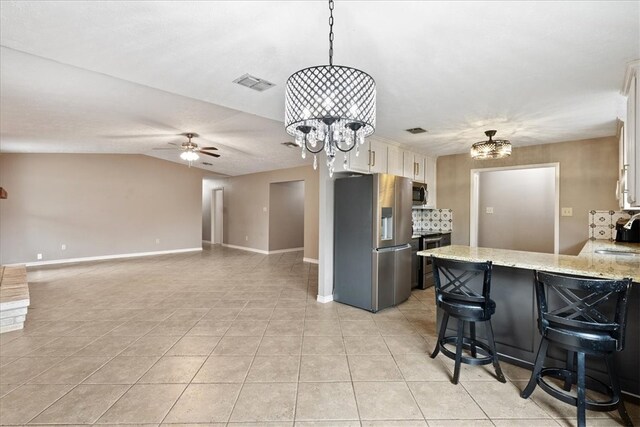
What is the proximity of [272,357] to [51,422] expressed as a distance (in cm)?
146

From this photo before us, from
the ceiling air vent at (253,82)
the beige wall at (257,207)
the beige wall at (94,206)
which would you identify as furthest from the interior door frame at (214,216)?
the ceiling air vent at (253,82)

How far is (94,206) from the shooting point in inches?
284

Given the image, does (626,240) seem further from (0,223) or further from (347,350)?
(0,223)

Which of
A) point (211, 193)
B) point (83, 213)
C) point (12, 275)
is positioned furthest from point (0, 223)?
point (211, 193)

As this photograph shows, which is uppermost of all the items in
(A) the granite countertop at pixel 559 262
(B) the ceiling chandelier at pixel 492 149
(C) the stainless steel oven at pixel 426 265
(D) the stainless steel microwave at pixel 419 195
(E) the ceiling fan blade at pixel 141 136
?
(E) the ceiling fan blade at pixel 141 136

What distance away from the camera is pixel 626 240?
12.1 feet

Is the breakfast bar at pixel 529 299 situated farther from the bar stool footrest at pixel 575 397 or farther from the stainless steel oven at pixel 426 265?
the stainless steel oven at pixel 426 265

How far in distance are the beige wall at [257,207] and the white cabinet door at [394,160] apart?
2811 mm

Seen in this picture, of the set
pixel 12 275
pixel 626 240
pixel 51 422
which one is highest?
pixel 626 240

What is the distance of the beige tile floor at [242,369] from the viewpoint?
1862mm

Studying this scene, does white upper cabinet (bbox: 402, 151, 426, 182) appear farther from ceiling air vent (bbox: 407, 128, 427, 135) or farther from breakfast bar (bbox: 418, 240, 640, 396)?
breakfast bar (bbox: 418, 240, 640, 396)

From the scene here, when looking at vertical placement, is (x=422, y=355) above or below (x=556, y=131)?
below

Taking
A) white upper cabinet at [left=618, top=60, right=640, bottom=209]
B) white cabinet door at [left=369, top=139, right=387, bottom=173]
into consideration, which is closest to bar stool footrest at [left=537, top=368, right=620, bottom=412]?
white upper cabinet at [left=618, top=60, right=640, bottom=209]

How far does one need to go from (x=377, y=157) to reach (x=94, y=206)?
23.2ft
